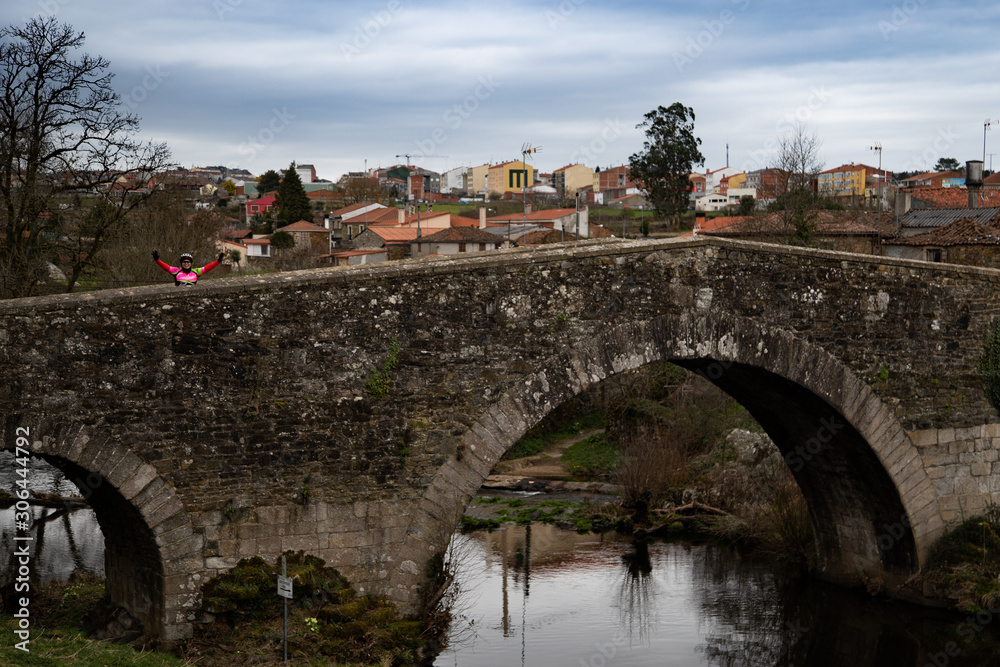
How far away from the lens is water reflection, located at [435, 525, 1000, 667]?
1193 cm

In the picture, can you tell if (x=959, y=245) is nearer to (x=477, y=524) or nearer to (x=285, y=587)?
(x=477, y=524)

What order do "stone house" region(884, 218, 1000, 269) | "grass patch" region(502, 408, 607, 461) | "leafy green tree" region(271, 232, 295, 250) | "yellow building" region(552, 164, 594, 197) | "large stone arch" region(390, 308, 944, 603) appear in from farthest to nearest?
"yellow building" region(552, 164, 594, 197)
"leafy green tree" region(271, 232, 295, 250)
"grass patch" region(502, 408, 607, 461)
"stone house" region(884, 218, 1000, 269)
"large stone arch" region(390, 308, 944, 603)

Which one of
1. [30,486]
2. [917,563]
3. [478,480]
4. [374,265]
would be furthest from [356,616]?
[30,486]

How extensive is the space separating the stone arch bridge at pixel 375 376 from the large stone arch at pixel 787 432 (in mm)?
30

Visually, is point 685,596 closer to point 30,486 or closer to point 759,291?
point 759,291

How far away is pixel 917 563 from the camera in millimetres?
12500

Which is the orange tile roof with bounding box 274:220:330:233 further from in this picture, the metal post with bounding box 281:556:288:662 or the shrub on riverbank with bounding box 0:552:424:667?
the metal post with bounding box 281:556:288:662

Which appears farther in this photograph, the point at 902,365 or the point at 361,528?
the point at 902,365

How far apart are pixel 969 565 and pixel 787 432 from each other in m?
2.69

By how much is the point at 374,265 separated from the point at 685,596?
729cm

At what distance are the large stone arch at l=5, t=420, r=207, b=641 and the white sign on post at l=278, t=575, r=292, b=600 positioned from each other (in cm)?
78

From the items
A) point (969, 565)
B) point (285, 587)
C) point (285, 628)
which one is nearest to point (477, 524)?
point (969, 565)

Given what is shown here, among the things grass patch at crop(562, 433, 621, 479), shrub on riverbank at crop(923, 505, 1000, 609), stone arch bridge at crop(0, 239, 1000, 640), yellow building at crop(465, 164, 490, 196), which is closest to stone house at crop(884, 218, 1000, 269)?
grass patch at crop(562, 433, 621, 479)

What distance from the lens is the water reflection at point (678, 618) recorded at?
11930mm
